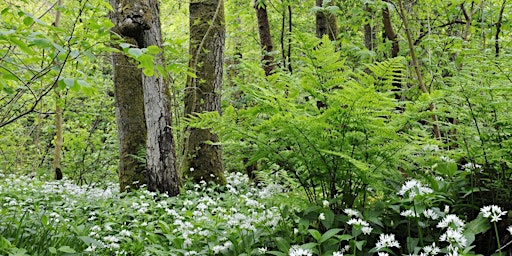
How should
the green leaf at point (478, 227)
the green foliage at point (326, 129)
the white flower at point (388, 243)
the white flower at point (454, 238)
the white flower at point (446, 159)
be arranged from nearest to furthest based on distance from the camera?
the white flower at point (454, 238), the white flower at point (388, 243), the green leaf at point (478, 227), the green foliage at point (326, 129), the white flower at point (446, 159)

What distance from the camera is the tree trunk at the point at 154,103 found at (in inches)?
211

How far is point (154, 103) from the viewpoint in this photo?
5578 mm

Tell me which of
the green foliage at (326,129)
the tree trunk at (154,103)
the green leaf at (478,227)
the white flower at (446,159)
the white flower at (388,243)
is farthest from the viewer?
the tree trunk at (154,103)

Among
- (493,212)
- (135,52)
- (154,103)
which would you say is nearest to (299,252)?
(493,212)

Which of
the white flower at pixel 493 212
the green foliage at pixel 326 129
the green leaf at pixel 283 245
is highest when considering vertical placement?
the green foliage at pixel 326 129

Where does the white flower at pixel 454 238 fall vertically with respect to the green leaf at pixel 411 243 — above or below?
above

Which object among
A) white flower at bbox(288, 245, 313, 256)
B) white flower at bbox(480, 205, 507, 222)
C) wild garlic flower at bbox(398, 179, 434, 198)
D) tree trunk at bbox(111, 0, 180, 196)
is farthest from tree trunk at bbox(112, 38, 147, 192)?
white flower at bbox(480, 205, 507, 222)

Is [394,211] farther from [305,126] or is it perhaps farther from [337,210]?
[305,126]

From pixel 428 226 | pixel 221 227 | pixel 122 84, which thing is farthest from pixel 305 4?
pixel 428 226

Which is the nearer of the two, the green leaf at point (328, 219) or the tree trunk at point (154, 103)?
the green leaf at point (328, 219)

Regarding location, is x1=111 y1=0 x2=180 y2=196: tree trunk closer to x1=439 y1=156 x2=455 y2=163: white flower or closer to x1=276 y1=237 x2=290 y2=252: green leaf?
x1=276 y1=237 x2=290 y2=252: green leaf

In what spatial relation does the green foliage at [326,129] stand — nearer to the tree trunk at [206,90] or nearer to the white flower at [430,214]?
the white flower at [430,214]

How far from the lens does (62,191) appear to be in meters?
6.13

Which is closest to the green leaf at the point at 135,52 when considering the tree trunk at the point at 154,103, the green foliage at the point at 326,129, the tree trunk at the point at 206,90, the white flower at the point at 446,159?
the green foliage at the point at 326,129
